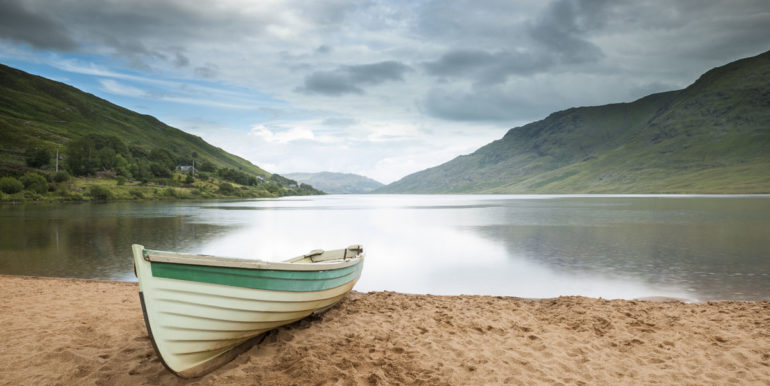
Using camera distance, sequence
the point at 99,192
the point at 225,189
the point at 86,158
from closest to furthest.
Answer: the point at 99,192 < the point at 86,158 < the point at 225,189

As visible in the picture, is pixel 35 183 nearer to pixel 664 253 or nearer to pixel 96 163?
pixel 96 163


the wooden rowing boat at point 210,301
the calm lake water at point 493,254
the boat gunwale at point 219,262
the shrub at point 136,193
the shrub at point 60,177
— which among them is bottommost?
the calm lake water at point 493,254

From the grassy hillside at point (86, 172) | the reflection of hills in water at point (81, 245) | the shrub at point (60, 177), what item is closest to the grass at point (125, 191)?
the grassy hillside at point (86, 172)

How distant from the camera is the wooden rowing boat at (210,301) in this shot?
640cm

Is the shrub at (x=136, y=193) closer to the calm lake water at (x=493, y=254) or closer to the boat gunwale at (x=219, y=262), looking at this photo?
the calm lake water at (x=493, y=254)

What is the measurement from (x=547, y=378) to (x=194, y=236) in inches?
1233

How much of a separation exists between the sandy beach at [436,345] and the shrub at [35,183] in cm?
10501

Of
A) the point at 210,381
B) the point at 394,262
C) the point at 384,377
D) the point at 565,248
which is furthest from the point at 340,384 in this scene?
the point at 565,248

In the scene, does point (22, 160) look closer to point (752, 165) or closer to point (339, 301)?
point (339, 301)

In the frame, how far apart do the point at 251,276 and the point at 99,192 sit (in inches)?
4671

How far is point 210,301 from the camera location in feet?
23.1

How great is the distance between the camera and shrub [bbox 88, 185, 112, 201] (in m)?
102

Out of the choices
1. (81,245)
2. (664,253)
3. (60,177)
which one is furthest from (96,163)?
(664,253)

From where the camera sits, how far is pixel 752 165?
19812 centimetres
